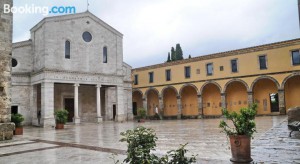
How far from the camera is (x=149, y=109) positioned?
3781cm

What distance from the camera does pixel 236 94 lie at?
30.3 m

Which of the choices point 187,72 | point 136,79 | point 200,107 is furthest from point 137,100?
point 200,107

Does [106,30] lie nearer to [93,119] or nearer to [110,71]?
[110,71]

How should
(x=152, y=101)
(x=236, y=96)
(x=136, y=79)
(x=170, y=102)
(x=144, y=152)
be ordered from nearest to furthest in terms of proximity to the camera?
(x=144, y=152) → (x=236, y=96) → (x=170, y=102) → (x=152, y=101) → (x=136, y=79)

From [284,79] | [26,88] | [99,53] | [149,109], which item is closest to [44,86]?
[26,88]

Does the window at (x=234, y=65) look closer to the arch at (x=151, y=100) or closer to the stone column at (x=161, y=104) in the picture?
the stone column at (x=161, y=104)

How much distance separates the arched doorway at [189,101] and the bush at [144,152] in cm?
2994

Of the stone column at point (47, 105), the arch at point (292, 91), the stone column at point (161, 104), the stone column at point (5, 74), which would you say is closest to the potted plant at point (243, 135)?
the stone column at point (5, 74)

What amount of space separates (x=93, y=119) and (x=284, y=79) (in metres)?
20.8

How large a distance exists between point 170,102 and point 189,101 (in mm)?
3049

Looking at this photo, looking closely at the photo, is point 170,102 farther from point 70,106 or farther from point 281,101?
point 281,101

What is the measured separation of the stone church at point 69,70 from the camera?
23.6 meters

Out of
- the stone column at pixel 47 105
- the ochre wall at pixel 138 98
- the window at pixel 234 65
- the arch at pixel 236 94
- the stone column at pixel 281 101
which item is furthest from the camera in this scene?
the ochre wall at pixel 138 98

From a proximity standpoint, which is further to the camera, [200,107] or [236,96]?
[200,107]
